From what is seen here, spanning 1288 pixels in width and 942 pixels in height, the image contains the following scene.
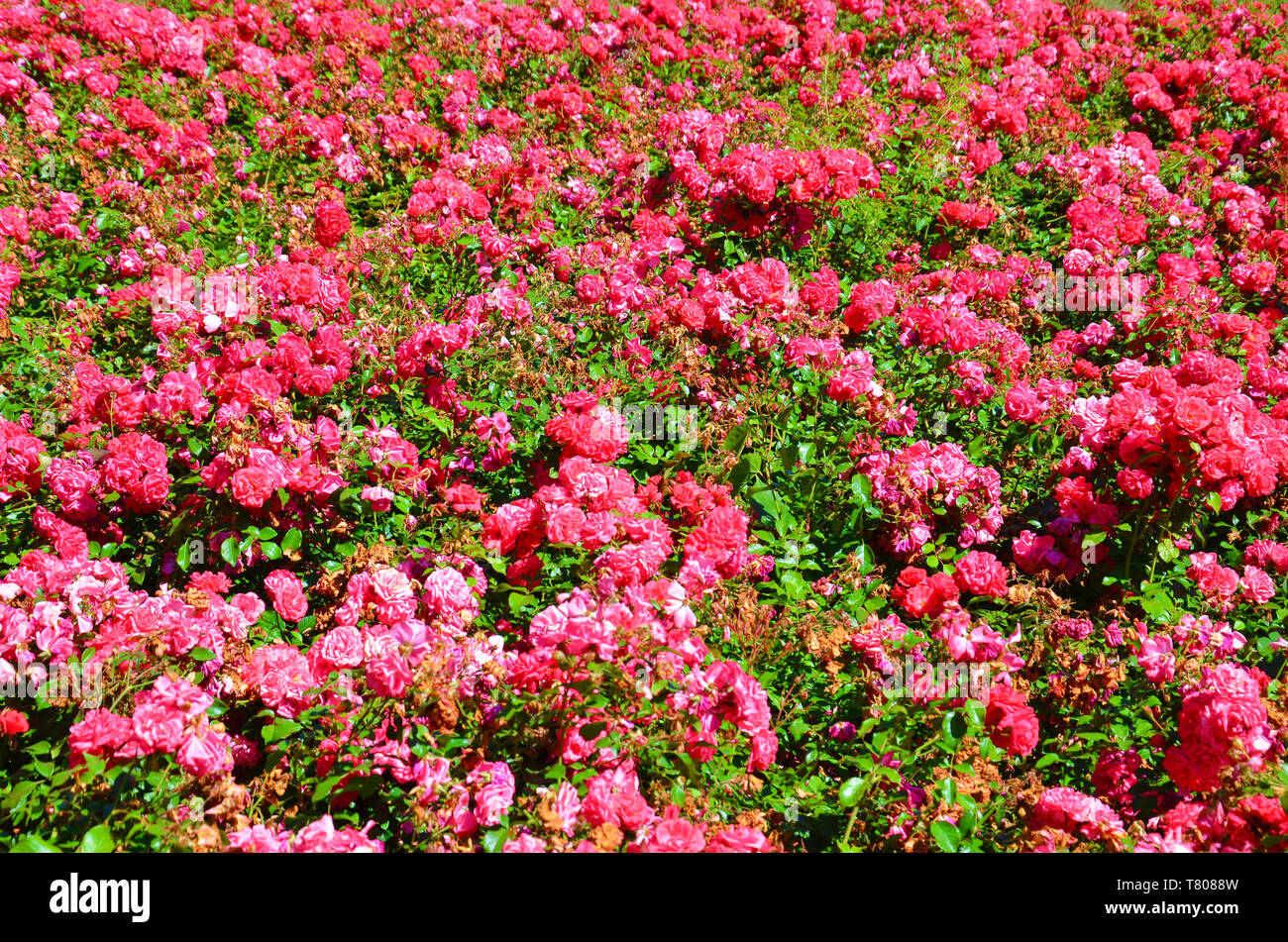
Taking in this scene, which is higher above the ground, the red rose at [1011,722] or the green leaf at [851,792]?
the red rose at [1011,722]

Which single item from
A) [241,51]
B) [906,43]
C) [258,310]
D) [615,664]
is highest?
[906,43]

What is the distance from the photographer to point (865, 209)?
4.56m

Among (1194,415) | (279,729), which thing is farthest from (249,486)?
(1194,415)

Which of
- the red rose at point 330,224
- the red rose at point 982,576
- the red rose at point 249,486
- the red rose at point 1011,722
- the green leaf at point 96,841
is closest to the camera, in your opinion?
the green leaf at point 96,841

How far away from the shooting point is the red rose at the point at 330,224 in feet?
13.1

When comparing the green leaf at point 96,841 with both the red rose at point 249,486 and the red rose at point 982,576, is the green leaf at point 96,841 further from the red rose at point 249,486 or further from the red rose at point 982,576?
the red rose at point 982,576

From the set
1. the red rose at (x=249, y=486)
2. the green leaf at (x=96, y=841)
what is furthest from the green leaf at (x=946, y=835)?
the red rose at (x=249, y=486)

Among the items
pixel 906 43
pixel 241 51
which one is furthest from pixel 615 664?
pixel 906 43

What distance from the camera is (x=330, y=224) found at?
398 centimetres

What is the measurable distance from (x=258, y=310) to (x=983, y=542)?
284cm

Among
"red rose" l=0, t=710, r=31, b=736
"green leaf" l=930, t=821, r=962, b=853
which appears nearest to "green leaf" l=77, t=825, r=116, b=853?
"red rose" l=0, t=710, r=31, b=736

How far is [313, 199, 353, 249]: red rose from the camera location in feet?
13.1

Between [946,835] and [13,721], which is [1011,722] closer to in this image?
[946,835]

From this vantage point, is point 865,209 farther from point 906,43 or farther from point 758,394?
point 906,43
